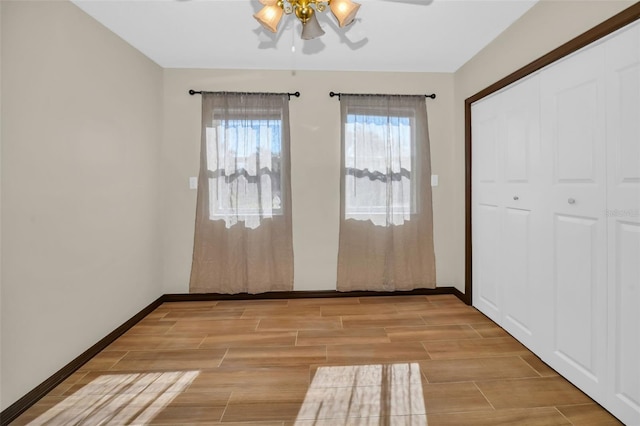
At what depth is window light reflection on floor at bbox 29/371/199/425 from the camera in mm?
1656

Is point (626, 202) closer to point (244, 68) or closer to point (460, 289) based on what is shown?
point (460, 289)

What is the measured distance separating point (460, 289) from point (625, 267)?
191 centimetres

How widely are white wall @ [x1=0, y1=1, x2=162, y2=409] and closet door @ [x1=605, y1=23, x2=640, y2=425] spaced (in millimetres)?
3214

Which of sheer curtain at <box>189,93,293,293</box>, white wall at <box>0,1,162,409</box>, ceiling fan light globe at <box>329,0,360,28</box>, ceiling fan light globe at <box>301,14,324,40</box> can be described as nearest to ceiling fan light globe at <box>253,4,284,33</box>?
ceiling fan light globe at <box>301,14,324,40</box>

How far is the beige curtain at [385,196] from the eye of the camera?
3400 mm

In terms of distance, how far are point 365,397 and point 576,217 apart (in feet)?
5.44

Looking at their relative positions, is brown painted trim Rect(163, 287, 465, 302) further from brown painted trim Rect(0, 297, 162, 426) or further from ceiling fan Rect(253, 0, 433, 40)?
ceiling fan Rect(253, 0, 433, 40)

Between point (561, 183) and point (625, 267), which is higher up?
point (561, 183)

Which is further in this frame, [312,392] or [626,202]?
[312,392]

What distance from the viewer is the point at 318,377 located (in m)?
2.01

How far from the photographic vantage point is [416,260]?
3.49 metres

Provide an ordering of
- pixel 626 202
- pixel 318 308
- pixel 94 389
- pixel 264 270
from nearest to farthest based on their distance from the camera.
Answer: pixel 626 202 < pixel 94 389 < pixel 318 308 < pixel 264 270

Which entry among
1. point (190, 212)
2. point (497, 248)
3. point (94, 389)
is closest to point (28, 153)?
point (94, 389)

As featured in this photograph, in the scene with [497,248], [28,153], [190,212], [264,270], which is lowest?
[264,270]
